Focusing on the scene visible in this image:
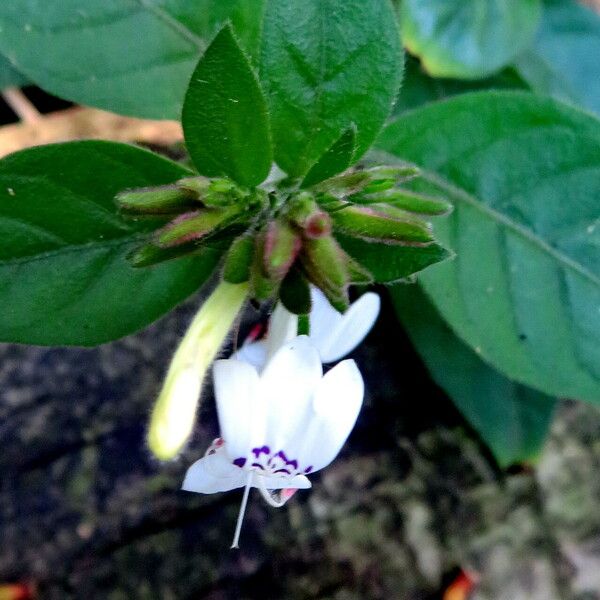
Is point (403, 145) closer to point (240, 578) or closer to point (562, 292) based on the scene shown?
point (562, 292)

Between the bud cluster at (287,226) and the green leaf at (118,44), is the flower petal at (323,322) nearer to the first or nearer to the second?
the bud cluster at (287,226)

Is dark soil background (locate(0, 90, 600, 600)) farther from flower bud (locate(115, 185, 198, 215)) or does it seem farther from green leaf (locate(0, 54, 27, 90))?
flower bud (locate(115, 185, 198, 215))

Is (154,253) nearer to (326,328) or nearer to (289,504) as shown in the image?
(326,328)

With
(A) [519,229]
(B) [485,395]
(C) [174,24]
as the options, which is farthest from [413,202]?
(B) [485,395]

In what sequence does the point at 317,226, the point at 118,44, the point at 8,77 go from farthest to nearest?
the point at 8,77 → the point at 118,44 → the point at 317,226

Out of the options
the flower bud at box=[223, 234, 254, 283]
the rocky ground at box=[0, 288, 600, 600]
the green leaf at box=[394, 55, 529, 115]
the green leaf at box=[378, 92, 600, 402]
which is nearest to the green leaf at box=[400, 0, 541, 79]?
the green leaf at box=[394, 55, 529, 115]

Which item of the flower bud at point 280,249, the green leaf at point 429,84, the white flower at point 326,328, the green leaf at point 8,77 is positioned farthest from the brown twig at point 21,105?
the flower bud at point 280,249

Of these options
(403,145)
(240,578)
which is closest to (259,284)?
(403,145)

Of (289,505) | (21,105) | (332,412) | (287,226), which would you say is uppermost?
(287,226)
